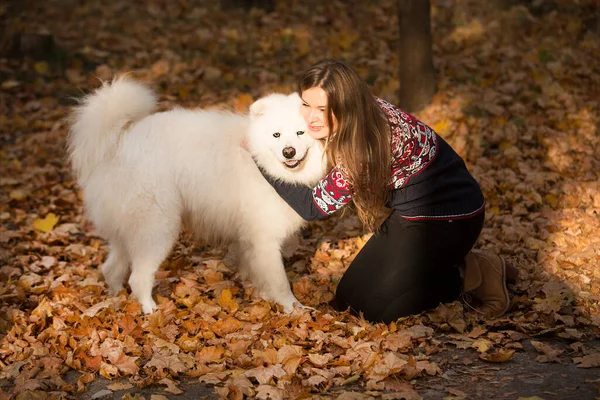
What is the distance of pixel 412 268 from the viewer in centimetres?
413

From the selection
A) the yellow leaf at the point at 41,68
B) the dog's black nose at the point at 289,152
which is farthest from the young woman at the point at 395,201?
the yellow leaf at the point at 41,68

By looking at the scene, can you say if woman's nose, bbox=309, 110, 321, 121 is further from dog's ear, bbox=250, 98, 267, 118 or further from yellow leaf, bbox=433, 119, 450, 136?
yellow leaf, bbox=433, 119, 450, 136

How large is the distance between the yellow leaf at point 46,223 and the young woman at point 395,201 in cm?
267

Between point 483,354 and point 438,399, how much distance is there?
587mm

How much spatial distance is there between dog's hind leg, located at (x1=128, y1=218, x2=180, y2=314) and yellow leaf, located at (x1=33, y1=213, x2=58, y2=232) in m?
1.82

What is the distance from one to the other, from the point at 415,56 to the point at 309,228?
2783 millimetres

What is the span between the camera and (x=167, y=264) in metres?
5.27

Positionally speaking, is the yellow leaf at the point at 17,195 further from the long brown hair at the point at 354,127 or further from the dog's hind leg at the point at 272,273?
the long brown hair at the point at 354,127

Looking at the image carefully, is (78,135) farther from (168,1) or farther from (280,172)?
(168,1)

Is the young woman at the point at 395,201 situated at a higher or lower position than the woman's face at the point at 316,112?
lower

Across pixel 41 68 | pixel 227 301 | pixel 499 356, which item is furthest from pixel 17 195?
pixel 499 356

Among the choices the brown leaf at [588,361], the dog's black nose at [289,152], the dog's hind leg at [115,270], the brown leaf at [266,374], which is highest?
the dog's black nose at [289,152]

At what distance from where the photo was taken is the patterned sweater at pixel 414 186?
3961 millimetres

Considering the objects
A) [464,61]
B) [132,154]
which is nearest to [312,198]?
[132,154]
